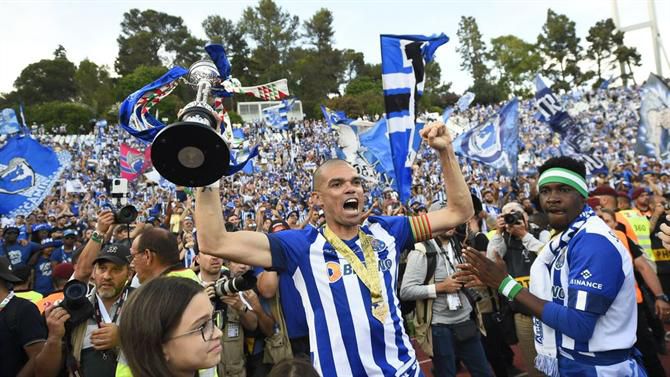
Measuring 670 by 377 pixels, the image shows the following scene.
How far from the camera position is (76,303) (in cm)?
328

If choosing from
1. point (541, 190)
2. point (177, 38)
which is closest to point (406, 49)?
point (541, 190)

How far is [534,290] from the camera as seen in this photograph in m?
3.35

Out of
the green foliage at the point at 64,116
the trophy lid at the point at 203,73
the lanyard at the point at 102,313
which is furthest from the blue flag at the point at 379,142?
the green foliage at the point at 64,116

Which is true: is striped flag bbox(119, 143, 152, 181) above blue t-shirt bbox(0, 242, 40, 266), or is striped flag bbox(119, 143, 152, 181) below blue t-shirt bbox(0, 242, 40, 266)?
above

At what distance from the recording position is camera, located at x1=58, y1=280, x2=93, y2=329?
3.23 meters

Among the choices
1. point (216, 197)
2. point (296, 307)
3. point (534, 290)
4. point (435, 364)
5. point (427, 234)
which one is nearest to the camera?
point (216, 197)

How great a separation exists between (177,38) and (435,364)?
3397 inches

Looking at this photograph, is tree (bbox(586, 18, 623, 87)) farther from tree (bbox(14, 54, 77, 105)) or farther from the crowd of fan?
tree (bbox(14, 54, 77, 105))

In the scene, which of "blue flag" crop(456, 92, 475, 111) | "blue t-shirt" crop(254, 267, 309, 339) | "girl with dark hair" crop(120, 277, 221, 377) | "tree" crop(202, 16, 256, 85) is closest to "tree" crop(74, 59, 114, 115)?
"tree" crop(202, 16, 256, 85)

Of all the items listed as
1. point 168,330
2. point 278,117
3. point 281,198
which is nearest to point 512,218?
point 168,330

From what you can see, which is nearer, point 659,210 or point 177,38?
point 659,210

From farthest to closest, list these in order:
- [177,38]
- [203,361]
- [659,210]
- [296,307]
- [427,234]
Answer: [177,38] < [659,210] < [427,234] < [296,307] < [203,361]

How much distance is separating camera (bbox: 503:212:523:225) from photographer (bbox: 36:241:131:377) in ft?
10.6

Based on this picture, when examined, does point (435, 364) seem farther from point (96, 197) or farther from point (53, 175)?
point (96, 197)
